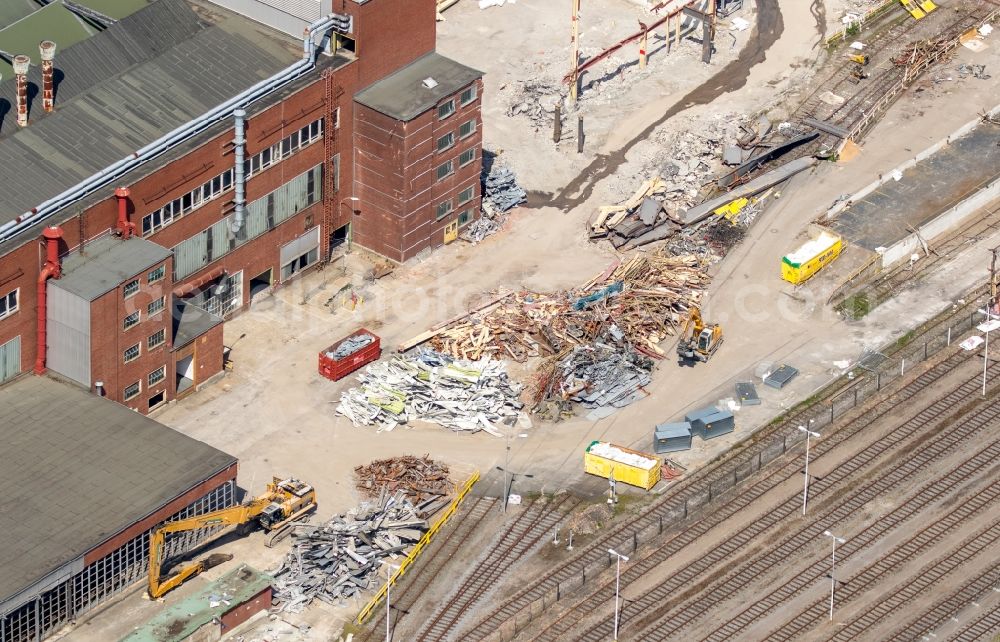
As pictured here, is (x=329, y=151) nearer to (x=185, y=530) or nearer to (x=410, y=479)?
(x=410, y=479)

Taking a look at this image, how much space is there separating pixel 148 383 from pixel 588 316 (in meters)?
27.7

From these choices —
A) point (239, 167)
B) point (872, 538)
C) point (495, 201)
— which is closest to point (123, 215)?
point (239, 167)

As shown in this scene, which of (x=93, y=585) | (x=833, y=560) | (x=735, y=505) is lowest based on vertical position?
(x=93, y=585)

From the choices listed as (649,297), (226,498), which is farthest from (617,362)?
(226,498)

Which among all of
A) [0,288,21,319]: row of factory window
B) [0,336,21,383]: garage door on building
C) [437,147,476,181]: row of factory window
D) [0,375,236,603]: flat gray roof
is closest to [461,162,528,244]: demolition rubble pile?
[437,147,476,181]: row of factory window

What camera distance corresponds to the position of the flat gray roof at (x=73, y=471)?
402 ft

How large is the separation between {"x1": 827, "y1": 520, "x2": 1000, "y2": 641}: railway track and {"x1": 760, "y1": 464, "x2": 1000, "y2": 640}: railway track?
786 millimetres

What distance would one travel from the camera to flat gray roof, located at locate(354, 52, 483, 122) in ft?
488

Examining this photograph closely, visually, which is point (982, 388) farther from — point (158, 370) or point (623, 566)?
point (158, 370)

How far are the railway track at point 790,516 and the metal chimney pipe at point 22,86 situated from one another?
45908mm

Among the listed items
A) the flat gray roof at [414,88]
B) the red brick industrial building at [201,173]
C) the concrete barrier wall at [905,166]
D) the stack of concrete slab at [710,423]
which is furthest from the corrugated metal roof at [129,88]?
the concrete barrier wall at [905,166]

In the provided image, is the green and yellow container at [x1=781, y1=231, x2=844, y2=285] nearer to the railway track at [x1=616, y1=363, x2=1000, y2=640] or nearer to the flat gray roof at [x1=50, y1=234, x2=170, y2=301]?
the railway track at [x1=616, y1=363, x2=1000, y2=640]

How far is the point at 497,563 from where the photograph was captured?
130 meters

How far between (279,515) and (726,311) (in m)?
35.5
